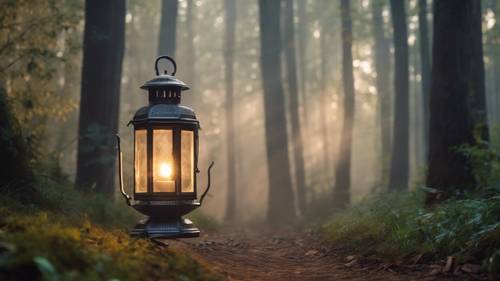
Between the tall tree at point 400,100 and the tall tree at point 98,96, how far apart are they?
432 inches

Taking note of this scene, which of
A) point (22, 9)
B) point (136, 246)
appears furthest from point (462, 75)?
point (22, 9)

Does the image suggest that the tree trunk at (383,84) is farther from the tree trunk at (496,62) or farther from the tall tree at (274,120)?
the tree trunk at (496,62)

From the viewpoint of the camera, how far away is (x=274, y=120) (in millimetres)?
19406

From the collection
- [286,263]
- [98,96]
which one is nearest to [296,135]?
[98,96]

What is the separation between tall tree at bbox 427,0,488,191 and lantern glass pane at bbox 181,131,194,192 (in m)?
4.34

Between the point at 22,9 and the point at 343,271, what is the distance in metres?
8.66

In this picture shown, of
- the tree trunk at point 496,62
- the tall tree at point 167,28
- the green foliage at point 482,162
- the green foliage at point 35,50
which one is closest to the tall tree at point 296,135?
the tall tree at point 167,28

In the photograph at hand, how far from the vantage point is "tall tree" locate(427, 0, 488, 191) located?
29.8 ft

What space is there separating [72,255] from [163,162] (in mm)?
2837

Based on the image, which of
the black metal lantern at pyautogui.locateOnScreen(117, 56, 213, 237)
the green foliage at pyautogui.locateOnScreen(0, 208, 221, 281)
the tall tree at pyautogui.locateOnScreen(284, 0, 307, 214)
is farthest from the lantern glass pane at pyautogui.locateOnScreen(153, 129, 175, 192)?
the tall tree at pyautogui.locateOnScreen(284, 0, 307, 214)

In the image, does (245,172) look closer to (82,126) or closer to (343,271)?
(82,126)

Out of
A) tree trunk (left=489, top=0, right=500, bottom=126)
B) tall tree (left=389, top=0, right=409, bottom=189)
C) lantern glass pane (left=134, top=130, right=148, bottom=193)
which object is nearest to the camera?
lantern glass pane (left=134, top=130, right=148, bottom=193)

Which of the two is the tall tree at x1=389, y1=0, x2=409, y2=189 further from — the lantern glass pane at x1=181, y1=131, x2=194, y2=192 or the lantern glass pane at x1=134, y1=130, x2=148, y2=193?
the lantern glass pane at x1=134, y1=130, x2=148, y2=193

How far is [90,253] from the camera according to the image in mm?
4152
